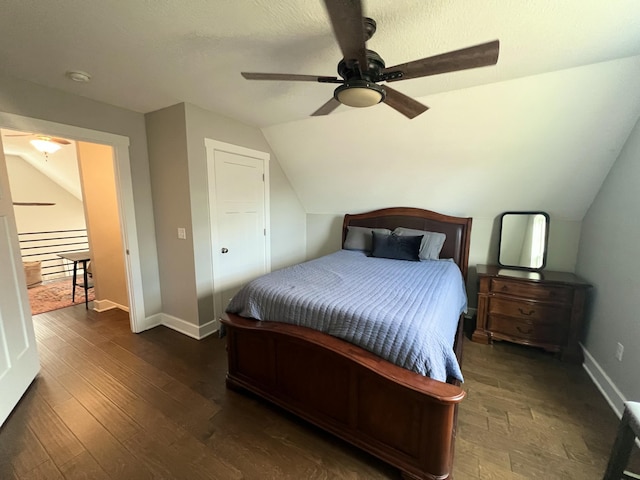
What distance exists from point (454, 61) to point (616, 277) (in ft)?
6.88

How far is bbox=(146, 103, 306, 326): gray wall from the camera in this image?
2619 millimetres

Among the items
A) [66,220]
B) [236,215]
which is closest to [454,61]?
[236,215]

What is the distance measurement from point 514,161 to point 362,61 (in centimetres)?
211

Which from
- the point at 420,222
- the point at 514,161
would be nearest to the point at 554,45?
the point at 514,161

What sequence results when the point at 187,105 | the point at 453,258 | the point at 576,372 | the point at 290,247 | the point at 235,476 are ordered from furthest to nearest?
the point at 290,247
the point at 453,258
the point at 187,105
the point at 576,372
the point at 235,476

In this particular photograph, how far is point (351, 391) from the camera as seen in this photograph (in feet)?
5.06

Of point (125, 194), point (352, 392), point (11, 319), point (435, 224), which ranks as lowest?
point (352, 392)

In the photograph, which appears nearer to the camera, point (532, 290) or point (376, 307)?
point (376, 307)

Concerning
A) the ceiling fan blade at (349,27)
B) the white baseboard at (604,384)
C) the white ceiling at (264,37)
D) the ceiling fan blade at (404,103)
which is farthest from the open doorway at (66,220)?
the white baseboard at (604,384)

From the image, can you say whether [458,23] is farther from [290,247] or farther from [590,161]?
[290,247]

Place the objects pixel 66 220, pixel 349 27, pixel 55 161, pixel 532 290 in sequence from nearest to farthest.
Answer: pixel 349 27, pixel 532 290, pixel 55 161, pixel 66 220

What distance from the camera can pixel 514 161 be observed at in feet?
8.55

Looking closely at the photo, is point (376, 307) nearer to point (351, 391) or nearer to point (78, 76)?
point (351, 391)

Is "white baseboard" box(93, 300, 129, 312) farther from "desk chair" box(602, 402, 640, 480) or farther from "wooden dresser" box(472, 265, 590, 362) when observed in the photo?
"desk chair" box(602, 402, 640, 480)
